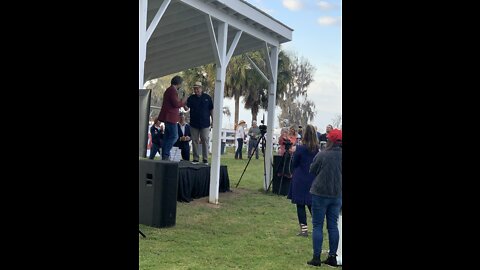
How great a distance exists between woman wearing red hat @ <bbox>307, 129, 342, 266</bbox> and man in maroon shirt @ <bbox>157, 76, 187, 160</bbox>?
9.30 feet

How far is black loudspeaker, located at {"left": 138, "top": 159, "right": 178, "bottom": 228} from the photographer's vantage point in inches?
165

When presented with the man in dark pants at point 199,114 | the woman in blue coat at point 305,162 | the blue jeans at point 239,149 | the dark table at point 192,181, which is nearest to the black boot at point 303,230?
the woman in blue coat at point 305,162

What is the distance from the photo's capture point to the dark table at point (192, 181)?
6.39 meters

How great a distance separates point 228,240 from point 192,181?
2108mm

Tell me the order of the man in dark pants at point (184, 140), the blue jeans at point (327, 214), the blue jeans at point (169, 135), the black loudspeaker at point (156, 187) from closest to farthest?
the blue jeans at point (327, 214) → the black loudspeaker at point (156, 187) → the blue jeans at point (169, 135) → the man in dark pants at point (184, 140)

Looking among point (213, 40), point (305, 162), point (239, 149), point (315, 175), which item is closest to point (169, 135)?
point (213, 40)

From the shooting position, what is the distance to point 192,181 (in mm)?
6668

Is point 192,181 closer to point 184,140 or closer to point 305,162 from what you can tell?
point 184,140

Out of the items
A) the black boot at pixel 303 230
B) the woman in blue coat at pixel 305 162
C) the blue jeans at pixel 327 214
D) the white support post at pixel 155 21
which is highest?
the white support post at pixel 155 21

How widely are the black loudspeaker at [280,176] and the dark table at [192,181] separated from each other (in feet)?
5.37

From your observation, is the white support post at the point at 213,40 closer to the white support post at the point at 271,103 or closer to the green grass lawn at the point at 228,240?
the green grass lawn at the point at 228,240

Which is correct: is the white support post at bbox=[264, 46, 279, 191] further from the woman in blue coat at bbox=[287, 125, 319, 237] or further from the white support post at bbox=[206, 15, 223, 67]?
the woman in blue coat at bbox=[287, 125, 319, 237]
